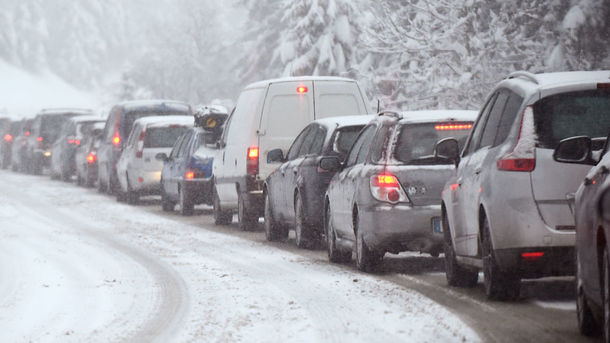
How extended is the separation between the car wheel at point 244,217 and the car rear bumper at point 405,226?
22.9 feet

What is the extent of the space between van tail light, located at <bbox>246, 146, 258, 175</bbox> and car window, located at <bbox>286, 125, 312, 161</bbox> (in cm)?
129

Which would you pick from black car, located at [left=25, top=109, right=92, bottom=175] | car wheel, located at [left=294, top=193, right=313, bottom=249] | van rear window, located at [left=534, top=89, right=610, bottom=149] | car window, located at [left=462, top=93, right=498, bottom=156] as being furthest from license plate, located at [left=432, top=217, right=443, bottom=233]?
black car, located at [left=25, top=109, right=92, bottom=175]

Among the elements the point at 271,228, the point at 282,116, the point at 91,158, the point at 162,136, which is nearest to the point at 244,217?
the point at 282,116

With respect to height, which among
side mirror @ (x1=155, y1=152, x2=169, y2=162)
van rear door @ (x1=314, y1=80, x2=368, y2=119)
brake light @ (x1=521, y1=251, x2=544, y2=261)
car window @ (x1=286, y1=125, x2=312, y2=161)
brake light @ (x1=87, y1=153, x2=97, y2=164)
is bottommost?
Result: brake light @ (x1=87, y1=153, x2=97, y2=164)

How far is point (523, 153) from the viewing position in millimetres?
9555

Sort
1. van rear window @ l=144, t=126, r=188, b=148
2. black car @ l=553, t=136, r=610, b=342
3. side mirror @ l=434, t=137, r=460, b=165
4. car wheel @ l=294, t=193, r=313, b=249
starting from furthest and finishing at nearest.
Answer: van rear window @ l=144, t=126, r=188, b=148 < car wheel @ l=294, t=193, r=313, b=249 < side mirror @ l=434, t=137, r=460, b=165 < black car @ l=553, t=136, r=610, b=342

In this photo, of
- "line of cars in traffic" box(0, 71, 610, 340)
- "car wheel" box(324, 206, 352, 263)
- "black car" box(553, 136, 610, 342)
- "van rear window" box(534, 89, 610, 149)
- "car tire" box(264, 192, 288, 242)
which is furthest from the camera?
"car tire" box(264, 192, 288, 242)

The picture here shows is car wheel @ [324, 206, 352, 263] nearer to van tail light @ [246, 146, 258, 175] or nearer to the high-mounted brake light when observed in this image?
the high-mounted brake light

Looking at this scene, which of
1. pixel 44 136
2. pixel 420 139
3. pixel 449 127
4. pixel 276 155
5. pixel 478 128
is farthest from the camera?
pixel 44 136

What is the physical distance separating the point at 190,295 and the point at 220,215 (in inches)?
395

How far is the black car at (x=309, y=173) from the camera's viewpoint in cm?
1577

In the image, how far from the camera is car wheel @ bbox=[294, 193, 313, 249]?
1609 cm

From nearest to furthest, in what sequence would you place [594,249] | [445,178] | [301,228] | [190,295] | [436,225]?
[594,249]
[190,295]
[436,225]
[445,178]
[301,228]

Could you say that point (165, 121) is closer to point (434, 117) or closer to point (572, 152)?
point (434, 117)
